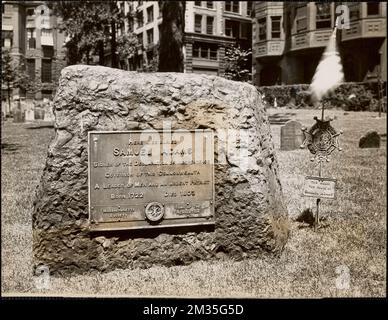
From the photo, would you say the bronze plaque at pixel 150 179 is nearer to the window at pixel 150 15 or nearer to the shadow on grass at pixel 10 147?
the shadow on grass at pixel 10 147

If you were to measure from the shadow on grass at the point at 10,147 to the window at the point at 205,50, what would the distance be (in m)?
23.3

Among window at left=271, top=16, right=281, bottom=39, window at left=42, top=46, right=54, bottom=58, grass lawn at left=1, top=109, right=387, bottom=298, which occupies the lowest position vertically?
grass lawn at left=1, top=109, right=387, bottom=298

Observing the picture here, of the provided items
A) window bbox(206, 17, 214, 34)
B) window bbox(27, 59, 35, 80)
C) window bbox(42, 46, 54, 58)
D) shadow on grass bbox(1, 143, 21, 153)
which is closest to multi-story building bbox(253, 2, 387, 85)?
window bbox(206, 17, 214, 34)

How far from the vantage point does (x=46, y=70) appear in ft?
27.3

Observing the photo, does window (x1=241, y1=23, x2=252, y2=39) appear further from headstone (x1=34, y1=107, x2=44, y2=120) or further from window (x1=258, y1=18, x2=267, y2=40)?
headstone (x1=34, y1=107, x2=44, y2=120)

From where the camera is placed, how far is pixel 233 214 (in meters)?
4.96

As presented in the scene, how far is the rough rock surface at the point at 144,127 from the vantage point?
184 inches

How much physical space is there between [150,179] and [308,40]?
90.7 ft

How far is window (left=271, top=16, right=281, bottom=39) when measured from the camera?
Answer: 34031mm

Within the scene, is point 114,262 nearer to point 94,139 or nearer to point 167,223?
point 167,223

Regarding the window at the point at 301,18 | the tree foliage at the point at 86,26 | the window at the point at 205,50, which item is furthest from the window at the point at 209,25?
the tree foliage at the point at 86,26

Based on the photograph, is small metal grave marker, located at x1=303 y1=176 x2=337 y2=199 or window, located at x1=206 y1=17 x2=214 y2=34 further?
window, located at x1=206 y1=17 x2=214 y2=34

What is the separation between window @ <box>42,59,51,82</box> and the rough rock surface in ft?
12.6
